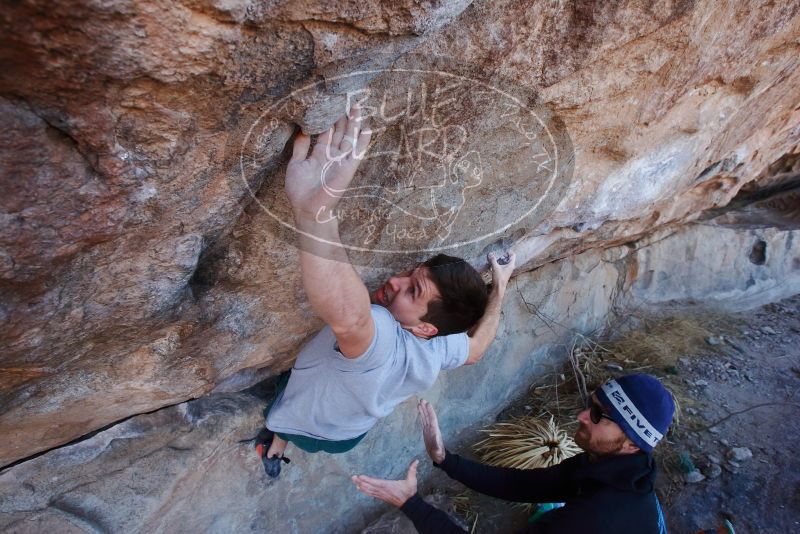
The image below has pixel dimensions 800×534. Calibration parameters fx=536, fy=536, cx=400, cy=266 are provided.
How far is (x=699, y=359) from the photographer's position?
3609mm

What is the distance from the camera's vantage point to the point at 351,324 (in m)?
1.05

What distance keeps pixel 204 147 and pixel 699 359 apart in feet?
12.1

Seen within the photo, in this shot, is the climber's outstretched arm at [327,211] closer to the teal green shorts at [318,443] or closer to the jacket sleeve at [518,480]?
the teal green shorts at [318,443]

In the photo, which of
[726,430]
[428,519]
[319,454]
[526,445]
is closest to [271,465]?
[319,454]

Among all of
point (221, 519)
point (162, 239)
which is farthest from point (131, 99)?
point (221, 519)

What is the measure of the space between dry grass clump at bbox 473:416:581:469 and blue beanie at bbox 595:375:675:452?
1.38 m

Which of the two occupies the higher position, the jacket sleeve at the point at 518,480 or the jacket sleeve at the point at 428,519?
the jacket sleeve at the point at 518,480

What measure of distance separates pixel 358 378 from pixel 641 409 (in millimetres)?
776

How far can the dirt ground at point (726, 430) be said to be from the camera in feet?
8.86

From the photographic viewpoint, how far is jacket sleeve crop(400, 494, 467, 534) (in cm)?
155

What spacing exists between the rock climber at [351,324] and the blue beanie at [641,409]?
43 cm

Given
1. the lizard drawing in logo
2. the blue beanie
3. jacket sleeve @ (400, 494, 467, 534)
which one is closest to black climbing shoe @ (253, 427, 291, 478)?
jacket sleeve @ (400, 494, 467, 534)

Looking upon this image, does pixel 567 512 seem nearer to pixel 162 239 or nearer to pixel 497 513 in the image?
pixel 162 239

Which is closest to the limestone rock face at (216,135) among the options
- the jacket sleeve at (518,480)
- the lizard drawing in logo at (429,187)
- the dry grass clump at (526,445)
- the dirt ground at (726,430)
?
the lizard drawing in logo at (429,187)
